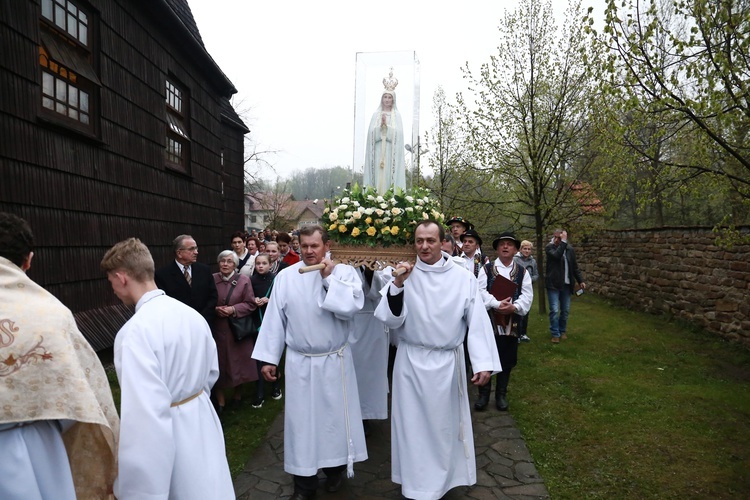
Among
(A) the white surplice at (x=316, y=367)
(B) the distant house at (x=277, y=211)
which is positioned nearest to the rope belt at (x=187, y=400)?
(A) the white surplice at (x=316, y=367)

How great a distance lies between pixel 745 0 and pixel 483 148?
693 cm

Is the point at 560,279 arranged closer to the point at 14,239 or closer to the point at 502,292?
the point at 502,292

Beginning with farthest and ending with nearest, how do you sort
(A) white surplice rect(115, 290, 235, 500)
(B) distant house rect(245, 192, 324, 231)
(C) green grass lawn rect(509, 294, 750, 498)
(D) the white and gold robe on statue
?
(B) distant house rect(245, 192, 324, 231) → (C) green grass lawn rect(509, 294, 750, 498) → (A) white surplice rect(115, 290, 235, 500) → (D) the white and gold robe on statue

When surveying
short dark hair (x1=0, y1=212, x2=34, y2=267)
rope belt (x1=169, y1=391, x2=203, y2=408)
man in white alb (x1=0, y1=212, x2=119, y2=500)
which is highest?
short dark hair (x1=0, y1=212, x2=34, y2=267)

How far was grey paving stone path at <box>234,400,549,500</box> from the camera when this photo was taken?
4145 mm

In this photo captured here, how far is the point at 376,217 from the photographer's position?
14.7 ft

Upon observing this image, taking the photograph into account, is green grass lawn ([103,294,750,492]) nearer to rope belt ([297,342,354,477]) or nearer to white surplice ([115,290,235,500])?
rope belt ([297,342,354,477])

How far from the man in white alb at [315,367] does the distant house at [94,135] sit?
13.1 feet

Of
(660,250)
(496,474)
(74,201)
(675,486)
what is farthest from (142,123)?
(660,250)

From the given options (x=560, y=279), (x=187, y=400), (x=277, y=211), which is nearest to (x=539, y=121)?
(x=560, y=279)

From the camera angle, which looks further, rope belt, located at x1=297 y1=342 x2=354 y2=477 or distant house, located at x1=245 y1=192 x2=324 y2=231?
distant house, located at x1=245 y1=192 x2=324 y2=231

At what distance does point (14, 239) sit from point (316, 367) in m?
2.60

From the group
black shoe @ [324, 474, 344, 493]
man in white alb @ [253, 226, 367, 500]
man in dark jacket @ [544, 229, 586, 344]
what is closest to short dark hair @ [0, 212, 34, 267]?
man in white alb @ [253, 226, 367, 500]

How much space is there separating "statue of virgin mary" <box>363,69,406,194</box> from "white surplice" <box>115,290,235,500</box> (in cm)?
388
